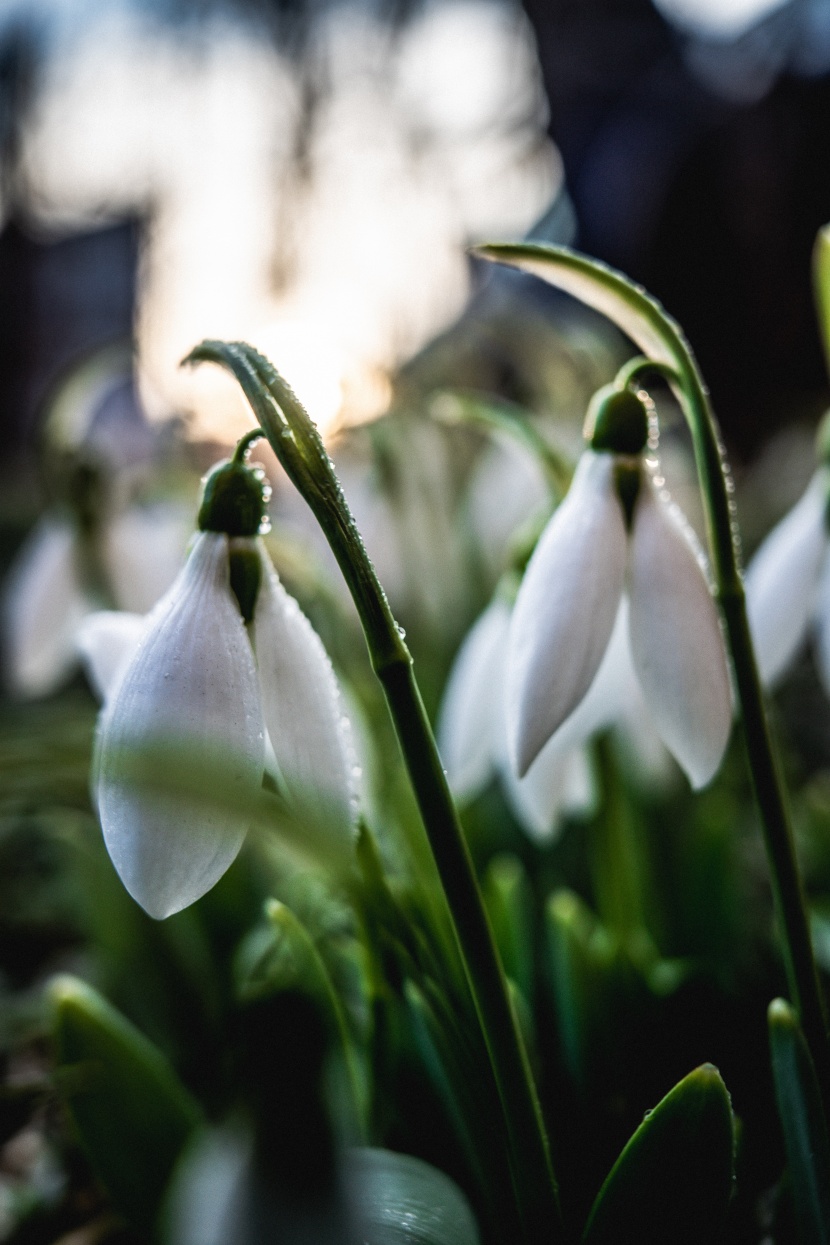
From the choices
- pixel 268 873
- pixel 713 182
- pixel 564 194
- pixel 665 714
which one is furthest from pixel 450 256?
pixel 665 714

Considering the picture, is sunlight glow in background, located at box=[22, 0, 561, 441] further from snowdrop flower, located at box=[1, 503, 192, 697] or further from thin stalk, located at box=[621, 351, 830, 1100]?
thin stalk, located at box=[621, 351, 830, 1100]

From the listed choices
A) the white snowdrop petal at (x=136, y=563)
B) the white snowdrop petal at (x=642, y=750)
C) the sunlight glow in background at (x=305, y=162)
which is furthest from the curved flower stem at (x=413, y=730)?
the sunlight glow in background at (x=305, y=162)

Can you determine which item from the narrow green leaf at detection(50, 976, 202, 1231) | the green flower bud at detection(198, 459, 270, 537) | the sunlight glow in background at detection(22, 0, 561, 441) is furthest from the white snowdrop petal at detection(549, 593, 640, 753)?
the sunlight glow in background at detection(22, 0, 561, 441)

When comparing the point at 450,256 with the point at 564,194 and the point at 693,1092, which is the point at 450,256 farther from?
the point at 693,1092

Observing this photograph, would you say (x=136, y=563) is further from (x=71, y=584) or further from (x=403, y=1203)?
(x=403, y=1203)

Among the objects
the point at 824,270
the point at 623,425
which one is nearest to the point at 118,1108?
the point at 623,425

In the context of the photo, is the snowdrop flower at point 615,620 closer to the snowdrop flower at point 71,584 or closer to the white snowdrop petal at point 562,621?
the white snowdrop petal at point 562,621

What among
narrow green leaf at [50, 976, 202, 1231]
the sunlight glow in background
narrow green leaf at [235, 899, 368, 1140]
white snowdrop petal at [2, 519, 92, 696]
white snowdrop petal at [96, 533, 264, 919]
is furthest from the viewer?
the sunlight glow in background

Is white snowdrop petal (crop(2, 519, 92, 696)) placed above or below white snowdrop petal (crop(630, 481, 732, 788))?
below
